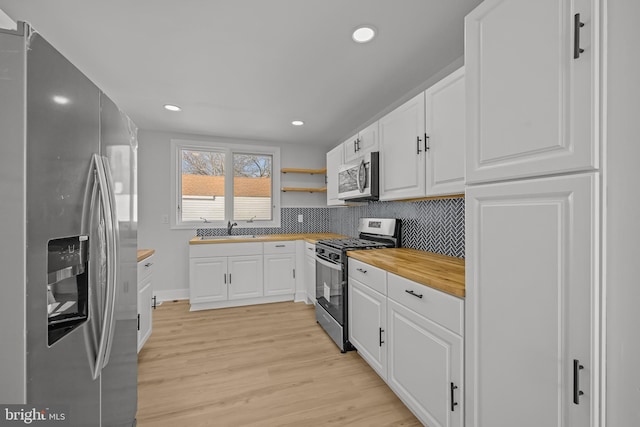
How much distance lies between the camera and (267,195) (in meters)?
4.28

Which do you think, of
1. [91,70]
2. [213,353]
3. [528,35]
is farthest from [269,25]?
[213,353]

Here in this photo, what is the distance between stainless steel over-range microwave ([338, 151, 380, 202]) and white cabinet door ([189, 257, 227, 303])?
6.12 feet

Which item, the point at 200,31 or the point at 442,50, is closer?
the point at 200,31

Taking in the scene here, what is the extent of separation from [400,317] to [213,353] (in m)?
1.74

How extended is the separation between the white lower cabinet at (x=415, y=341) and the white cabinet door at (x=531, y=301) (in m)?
0.09

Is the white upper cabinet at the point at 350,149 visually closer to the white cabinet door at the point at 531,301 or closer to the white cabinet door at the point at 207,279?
the white cabinet door at the point at 531,301

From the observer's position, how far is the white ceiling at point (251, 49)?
1485 millimetres

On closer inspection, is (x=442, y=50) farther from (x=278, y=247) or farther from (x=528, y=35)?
(x=278, y=247)

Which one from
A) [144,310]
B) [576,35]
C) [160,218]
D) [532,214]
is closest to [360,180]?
[532,214]

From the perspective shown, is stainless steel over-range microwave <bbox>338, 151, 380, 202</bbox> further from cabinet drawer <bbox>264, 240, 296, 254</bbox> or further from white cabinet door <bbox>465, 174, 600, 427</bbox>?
white cabinet door <bbox>465, 174, 600, 427</bbox>

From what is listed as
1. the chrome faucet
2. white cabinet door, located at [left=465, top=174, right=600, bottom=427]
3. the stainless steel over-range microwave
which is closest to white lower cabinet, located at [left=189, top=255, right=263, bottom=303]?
the chrome faucet

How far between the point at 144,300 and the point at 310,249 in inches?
74.3

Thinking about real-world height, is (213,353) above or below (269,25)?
below

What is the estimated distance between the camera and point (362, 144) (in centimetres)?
270
